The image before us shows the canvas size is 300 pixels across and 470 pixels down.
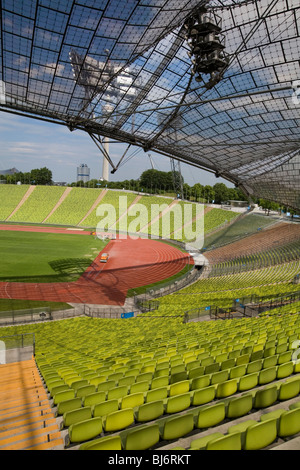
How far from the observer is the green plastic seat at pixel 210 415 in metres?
5.18

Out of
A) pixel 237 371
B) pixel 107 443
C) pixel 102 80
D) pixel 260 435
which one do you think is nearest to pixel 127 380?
pixel 237 371

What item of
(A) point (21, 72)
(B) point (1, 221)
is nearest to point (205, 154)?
(A) point (21, 72)

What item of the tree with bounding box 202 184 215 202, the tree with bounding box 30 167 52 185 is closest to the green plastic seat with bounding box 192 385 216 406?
the tree with bounding box 202 184 215 202

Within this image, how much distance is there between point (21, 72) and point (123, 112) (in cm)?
624

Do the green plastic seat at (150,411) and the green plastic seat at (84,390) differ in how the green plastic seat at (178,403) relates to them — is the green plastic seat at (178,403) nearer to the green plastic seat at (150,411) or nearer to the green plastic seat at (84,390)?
the green plastic seat at (150,411)

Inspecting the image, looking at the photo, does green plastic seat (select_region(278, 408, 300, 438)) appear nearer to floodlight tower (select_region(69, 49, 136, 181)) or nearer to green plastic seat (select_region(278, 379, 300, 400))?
green plastic seat (select_region(278, 379, 300, 400))

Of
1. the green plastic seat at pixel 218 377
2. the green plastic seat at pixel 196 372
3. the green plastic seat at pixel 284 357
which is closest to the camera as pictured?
the green plastic seat at pixel 218 377

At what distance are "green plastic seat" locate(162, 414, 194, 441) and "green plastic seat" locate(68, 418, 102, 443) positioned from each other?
110cm

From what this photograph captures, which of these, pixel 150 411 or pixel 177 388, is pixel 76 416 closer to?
pixel 150 411

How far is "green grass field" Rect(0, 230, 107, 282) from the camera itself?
123 ft

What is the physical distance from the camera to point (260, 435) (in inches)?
168

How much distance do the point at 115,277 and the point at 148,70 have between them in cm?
2632

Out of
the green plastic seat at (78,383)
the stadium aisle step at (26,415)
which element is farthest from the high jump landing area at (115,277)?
the green plastic seat at (78,383)

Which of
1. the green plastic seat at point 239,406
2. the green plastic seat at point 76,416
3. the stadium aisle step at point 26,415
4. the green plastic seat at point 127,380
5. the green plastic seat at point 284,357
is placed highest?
the green plastic seat at point 239,406
